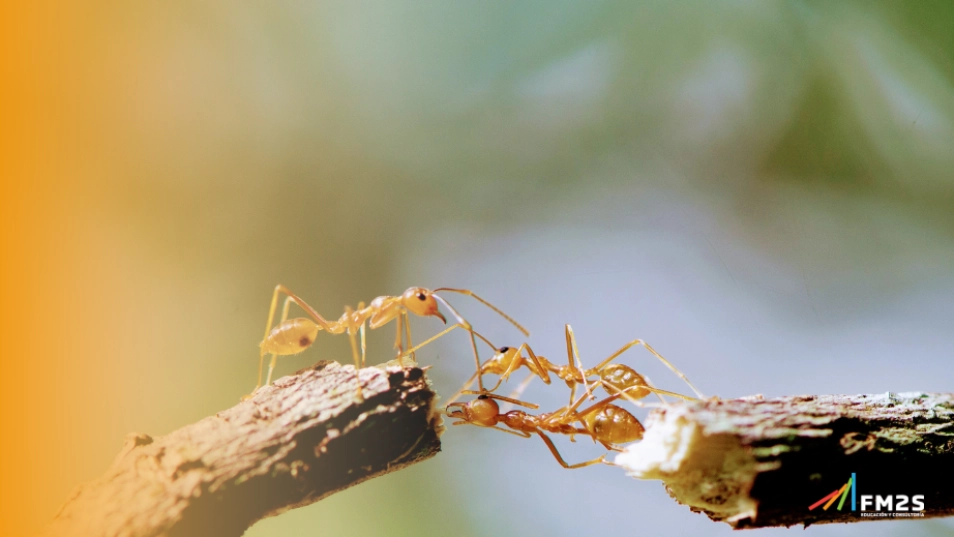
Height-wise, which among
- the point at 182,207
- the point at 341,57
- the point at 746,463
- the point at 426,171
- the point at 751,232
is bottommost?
the point at 746,463

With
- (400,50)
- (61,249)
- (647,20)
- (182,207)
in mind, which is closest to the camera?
(61,249)

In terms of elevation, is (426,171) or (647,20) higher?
(647,20)

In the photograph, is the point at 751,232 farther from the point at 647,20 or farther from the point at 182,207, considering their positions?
the point at 182,207

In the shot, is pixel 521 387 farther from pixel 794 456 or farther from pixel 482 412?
pixel 794 456

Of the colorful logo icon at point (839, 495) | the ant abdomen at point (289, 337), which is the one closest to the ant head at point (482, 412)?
the ant abdomen at point (289, 337)

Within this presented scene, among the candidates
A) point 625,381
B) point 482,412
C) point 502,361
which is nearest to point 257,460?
point 482,412

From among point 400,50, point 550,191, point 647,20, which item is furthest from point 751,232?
point 400,50
